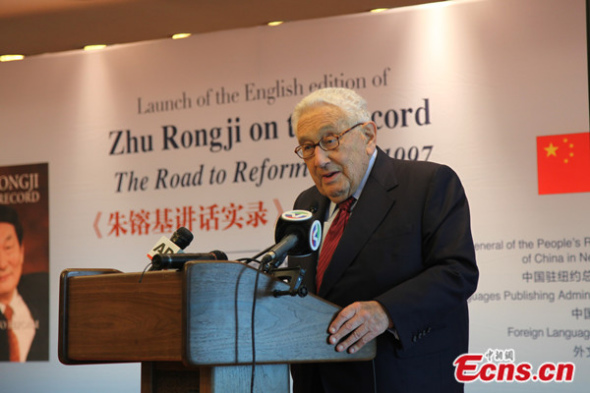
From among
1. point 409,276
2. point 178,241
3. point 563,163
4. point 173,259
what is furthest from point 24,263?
point 173,259

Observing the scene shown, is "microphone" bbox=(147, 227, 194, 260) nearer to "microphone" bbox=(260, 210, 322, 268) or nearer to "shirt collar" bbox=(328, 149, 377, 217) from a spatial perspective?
"microphone" bbox=(260, 210, 322, 268)

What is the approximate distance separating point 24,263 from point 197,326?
13.7 feet

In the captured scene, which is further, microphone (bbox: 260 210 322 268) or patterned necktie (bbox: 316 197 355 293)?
patterned necktie (bbox: 316 197 355 293)

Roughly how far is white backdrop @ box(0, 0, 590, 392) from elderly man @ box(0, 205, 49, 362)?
0.39 ft

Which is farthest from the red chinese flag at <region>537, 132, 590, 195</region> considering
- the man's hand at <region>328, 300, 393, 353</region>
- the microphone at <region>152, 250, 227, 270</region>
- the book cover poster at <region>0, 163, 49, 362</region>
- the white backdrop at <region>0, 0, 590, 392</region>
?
the book cover poster at <region>0, 163, 49, 362</region>

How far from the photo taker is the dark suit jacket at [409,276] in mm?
2047

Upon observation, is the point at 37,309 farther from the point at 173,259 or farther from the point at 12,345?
the point at 173,259

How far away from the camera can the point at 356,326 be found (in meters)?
1.84

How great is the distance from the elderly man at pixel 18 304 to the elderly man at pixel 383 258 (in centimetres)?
332

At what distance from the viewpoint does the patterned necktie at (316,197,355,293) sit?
228cm

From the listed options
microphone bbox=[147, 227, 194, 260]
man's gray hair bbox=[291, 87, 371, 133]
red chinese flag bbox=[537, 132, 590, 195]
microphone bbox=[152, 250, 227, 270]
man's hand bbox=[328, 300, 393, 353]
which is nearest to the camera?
microphone bbox=[152, 250, 227, 270]

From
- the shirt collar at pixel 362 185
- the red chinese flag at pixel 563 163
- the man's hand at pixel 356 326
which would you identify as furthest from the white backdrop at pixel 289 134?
the man's hand at pixel 356 326

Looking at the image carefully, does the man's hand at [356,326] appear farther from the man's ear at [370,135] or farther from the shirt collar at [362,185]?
the man's ear at [370,135]

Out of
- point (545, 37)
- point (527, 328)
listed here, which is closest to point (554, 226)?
point (527, 328)
